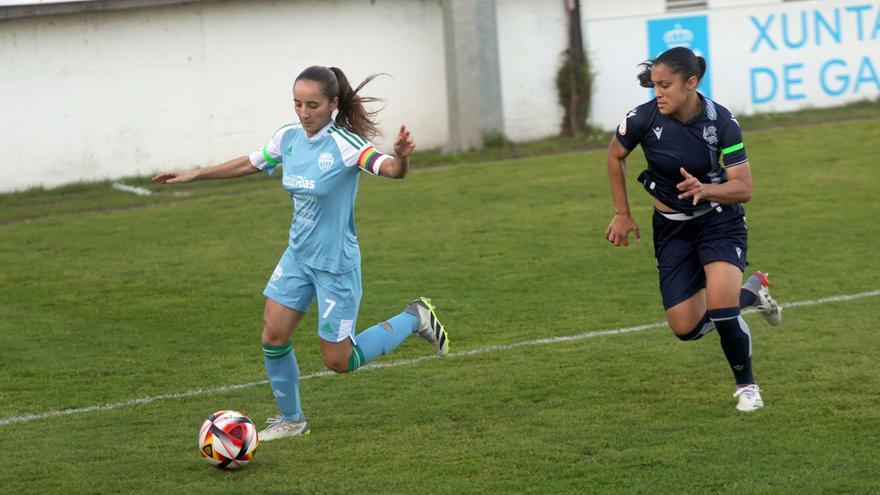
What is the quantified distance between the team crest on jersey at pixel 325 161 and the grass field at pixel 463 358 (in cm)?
148

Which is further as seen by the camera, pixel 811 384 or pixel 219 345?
pixel 219 345

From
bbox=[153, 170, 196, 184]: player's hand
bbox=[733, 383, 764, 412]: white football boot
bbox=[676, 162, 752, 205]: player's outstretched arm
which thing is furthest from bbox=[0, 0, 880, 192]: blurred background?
bbox=[733, 383, 764, 412]: white football boot

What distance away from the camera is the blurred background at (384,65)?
17.8 m

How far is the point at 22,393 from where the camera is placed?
8133mm

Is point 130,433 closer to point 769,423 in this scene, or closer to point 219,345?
point 219,345

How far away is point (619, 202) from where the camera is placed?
7.29 metres

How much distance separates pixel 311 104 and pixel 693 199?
2.17m

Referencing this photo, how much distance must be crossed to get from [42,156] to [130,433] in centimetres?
1158

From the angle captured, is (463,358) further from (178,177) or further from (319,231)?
(178,177)

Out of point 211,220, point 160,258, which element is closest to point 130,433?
point 160,258

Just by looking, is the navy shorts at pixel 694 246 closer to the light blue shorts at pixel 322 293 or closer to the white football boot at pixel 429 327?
the white football boot at pixel 429 327

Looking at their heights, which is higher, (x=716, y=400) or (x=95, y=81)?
(x=95, y=81)

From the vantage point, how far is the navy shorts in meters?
7.09

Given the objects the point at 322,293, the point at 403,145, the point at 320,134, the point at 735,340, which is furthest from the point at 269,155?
the point at 735,340
